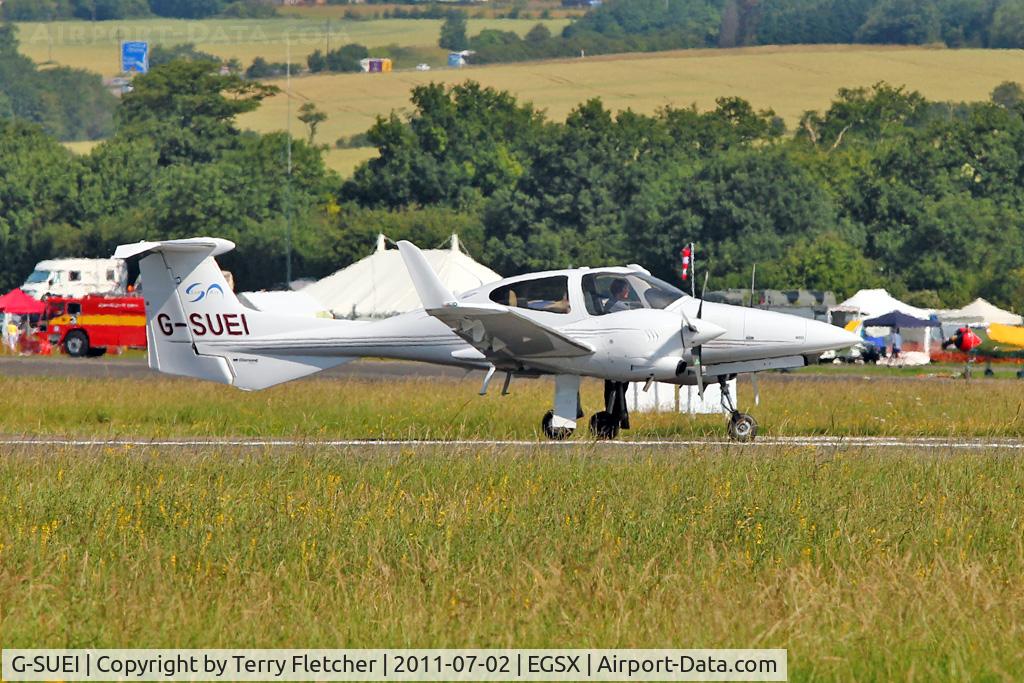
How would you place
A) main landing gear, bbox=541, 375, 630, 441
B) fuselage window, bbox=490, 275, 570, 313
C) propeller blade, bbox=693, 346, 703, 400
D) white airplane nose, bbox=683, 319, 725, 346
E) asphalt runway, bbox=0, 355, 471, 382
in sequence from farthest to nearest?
asphalt runway, bbox=0, 355, 471, 382
fuselage window, bbox=490, 275, 570, 313
main landing gear, bbox=541, 375, 630, 441
propeller blade, bbox=693, 346, 703, 400
white airplane nose, bbox=683, 319, 725, 346

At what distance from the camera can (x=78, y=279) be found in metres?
67.8

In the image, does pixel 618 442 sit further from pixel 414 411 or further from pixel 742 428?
pixel 414 411

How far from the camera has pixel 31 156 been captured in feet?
354

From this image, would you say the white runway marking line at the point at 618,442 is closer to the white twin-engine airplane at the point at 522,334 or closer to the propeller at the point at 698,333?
the white twin-engine airplane at the point at 522,334

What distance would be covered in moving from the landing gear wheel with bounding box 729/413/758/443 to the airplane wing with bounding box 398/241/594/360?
194cm

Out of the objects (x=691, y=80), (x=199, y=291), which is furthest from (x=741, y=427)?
(x=691, y=80)

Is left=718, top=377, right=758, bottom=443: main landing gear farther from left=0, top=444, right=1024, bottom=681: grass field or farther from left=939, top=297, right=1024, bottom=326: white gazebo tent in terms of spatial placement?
left=939, top=297, right=1024, bottom=326: white gazebo tent

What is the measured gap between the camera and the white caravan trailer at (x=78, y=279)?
220 feet

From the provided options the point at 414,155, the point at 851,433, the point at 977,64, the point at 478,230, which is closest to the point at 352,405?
the point at 851,433

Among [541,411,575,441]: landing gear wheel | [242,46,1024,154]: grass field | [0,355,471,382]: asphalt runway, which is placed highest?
[541,411,575,441]: landing gear wheel

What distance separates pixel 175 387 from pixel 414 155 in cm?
7530

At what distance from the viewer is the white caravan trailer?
2640 inches

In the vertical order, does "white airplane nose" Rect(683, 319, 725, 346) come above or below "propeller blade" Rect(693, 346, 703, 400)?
above

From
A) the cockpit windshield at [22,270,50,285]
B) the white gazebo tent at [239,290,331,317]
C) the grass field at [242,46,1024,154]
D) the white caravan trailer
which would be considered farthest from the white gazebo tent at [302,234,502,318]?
the grass field at [242,46,1024,154]
